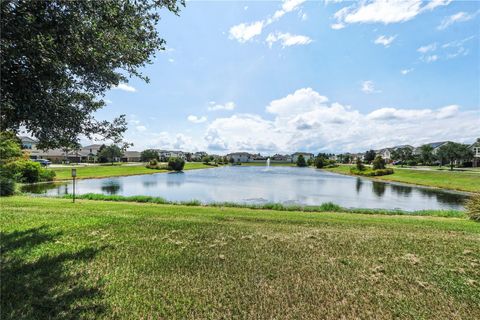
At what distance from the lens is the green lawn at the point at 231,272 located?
3953 mm

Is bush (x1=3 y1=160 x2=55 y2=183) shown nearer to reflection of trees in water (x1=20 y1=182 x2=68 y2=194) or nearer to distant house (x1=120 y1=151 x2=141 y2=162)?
reflection of trees in water (x1=20 y1=182 x2=68 y2=194)

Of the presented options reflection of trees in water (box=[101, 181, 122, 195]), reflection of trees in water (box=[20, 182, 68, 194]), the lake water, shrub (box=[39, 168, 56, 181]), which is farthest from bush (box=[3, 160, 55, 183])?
reflection of trees in water (box=[101, 181, 122, 195])

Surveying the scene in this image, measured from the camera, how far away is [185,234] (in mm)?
7273

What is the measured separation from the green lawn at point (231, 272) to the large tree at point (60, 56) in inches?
103

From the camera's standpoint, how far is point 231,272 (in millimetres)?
5086

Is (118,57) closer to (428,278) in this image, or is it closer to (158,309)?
(158,309)

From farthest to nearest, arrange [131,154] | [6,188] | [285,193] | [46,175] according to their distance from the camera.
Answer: [131,154] → [46,175] → [285,193] → [6,188]

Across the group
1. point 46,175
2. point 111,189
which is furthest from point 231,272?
point 46,175

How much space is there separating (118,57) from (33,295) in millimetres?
4557

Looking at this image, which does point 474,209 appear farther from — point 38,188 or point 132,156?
point 132,156

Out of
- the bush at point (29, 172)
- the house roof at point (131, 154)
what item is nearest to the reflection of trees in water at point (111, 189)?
the bush at point (29, 172)

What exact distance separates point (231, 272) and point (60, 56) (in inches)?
188

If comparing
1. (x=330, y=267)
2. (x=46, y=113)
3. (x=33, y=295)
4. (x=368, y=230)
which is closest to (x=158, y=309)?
(x=33, y=295)

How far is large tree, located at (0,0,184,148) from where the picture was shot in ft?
12.5
